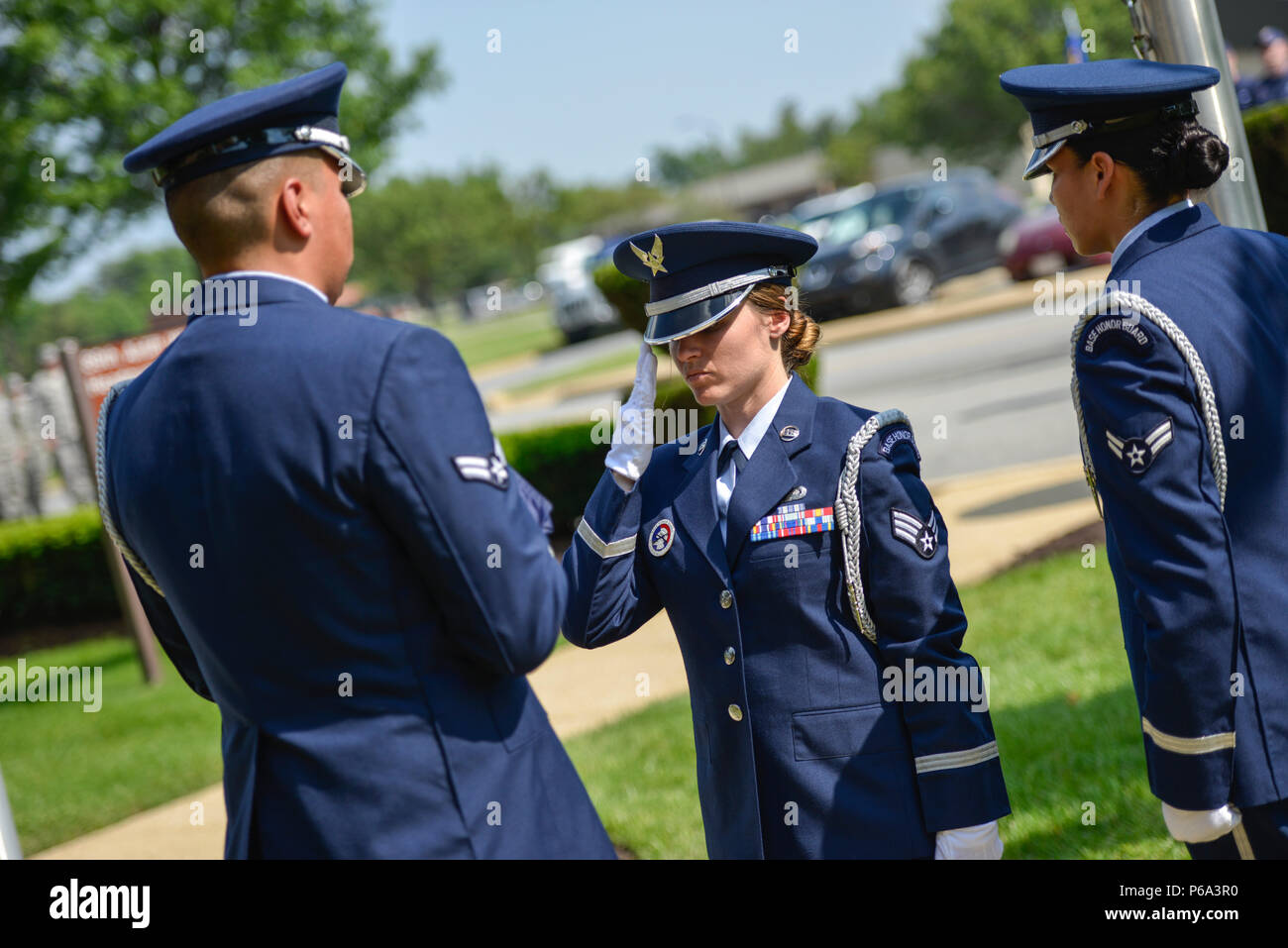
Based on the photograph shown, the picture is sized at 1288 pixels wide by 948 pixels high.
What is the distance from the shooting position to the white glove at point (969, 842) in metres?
2.46

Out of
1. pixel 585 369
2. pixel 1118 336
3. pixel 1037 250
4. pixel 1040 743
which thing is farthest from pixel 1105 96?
pixel 585 369

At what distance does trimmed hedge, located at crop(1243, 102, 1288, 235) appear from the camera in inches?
283

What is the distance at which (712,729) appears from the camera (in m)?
2.71

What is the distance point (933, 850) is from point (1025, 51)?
5888 centimetres

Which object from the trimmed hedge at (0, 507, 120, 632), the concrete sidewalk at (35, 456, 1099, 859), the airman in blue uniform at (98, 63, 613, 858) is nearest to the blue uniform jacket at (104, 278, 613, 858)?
the airman in blue uniform at (98, 63, 613, 858)

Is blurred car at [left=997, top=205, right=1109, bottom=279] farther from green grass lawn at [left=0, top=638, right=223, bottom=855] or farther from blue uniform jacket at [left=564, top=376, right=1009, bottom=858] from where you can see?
blue uniform jacket at [left=564, top=376, right=1009, bottom=858]

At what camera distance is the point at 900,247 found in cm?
1989

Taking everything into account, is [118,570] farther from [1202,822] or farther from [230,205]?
[1202,822]

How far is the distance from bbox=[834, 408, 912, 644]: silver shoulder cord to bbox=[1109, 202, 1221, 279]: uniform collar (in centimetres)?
57

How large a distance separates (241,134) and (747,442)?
1.25 m

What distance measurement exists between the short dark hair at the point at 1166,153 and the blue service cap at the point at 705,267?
2.13ft

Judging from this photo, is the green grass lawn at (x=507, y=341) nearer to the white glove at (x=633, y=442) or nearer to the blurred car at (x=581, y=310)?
the blurred car at (x=581, y=310)
